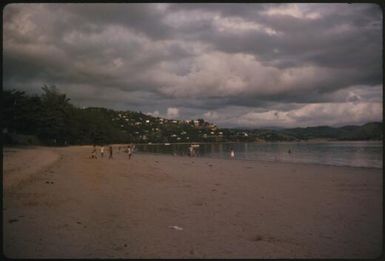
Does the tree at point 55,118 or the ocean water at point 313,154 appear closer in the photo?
the ocean water at point 313,154

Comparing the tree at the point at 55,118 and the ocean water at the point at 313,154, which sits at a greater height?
the tree at the point at 55,118

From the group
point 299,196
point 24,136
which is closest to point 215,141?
point 24,136

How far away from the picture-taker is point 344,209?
31.2 ft

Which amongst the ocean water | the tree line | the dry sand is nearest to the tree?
the tree line

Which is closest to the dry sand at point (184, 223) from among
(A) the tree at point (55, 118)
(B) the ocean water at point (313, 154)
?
(B) the ocean water at point (313, 154)

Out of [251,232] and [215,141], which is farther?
[215,141]

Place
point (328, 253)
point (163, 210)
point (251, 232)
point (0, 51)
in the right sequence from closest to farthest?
point (0, 51) → point (328, 253) → point (251, 232) → point (163, 210)

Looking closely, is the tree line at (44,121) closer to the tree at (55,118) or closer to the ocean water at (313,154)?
the tree at (55,118)

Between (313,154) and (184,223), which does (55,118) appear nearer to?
(313,154)

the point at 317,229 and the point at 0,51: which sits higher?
the point at 0,51

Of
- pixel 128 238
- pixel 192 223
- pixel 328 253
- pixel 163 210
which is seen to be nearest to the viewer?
pixel 328 253

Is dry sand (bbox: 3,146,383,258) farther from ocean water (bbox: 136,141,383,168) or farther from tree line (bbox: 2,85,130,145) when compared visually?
tree line (bbox: 2,85,130,145)

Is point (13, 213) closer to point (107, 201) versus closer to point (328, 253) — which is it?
point (107, 201)

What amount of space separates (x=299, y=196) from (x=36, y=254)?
27.6 feet
